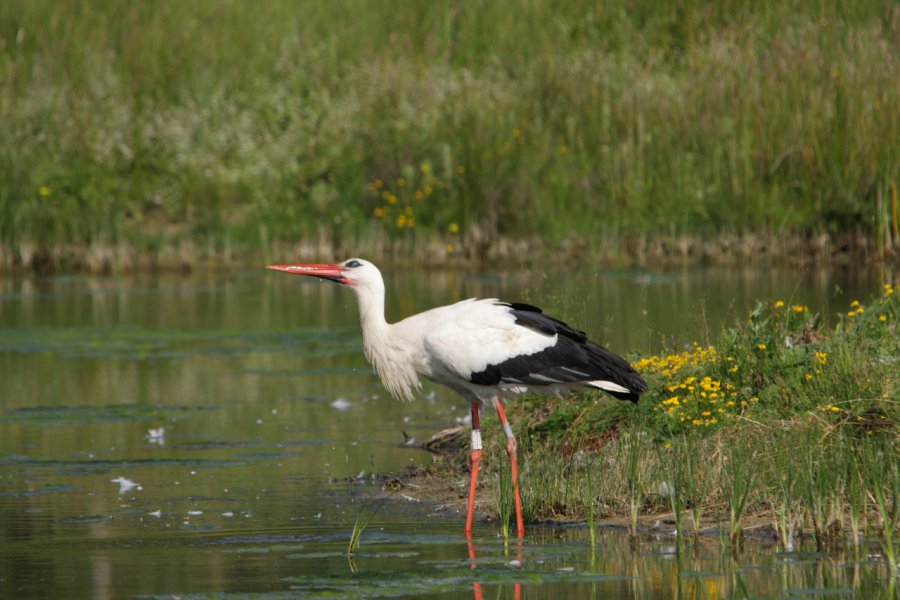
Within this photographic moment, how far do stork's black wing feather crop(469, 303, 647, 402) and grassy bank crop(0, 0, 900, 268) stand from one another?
40.0ft

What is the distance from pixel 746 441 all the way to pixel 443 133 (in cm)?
1624

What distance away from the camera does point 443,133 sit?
2452 centimetres

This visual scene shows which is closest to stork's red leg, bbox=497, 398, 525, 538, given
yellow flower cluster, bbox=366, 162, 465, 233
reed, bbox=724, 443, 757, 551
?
reed, bbox=724, 443, 757, 551

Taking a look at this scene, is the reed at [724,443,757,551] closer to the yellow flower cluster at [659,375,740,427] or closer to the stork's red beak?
the yellow flower cluster at [659,375,740,427]

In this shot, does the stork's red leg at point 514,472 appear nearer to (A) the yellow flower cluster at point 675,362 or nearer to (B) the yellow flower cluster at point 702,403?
(B) the yellow flower cluster at point 702,403

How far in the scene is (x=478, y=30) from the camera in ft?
95.0

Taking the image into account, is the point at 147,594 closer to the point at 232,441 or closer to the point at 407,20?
the point at 232,441

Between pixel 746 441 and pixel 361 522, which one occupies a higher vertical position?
pixel 746 441

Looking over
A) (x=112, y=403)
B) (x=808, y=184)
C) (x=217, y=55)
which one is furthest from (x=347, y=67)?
(x=112, y=403)

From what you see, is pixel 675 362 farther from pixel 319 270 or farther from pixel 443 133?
pixel 443 133

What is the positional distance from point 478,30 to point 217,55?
4592 mm

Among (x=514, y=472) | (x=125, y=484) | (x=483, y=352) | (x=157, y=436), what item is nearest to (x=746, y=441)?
(x=514, y=472)

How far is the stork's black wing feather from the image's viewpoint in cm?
898

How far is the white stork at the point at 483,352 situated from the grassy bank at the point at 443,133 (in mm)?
12223
